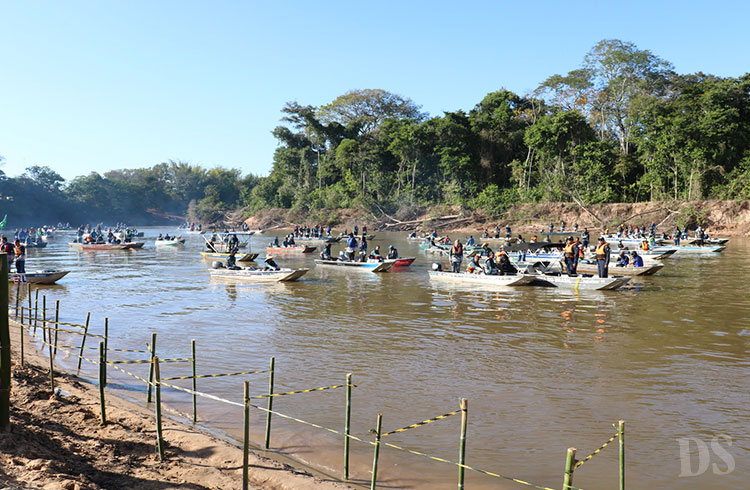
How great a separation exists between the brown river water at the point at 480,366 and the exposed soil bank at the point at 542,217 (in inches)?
1159

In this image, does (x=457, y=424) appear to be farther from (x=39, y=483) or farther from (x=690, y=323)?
(x=690, y=323)

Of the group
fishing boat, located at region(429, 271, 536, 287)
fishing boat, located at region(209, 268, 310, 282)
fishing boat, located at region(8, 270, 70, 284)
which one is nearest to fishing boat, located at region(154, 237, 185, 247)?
fishing boat, located at region(8, 270, 70, 284)

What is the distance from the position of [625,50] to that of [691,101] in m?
12.7

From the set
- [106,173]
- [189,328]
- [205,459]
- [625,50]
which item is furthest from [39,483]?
[106,173]

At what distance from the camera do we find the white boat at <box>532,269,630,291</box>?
22.1 metres

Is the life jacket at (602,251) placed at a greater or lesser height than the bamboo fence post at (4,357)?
greater

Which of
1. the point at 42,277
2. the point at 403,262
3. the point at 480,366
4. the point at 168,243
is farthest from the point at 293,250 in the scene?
the point at 480,366

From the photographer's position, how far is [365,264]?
1187 inches

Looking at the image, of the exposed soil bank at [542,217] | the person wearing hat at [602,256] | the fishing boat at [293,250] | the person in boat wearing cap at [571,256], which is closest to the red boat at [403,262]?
the person in boat wearing cap at [571,256]

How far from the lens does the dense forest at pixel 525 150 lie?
54250mm

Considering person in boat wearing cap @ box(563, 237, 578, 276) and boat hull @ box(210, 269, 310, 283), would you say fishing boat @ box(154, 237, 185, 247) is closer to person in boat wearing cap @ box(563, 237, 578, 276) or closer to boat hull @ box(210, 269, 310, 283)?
boat hull @ box(210, 269, 310, 283)

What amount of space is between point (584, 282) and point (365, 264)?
11.6 metres
